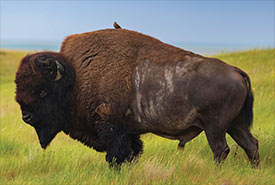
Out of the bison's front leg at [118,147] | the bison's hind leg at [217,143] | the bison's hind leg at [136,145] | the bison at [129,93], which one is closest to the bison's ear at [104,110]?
the bison at [129,93]

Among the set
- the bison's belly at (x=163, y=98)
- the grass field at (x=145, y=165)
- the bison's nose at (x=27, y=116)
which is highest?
the bison's belly at (x=163, y=98)

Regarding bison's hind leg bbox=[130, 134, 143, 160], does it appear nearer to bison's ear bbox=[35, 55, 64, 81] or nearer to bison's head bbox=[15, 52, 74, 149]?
bison's head bbox=[15, 52, 74, 149]

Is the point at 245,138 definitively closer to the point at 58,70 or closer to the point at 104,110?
the point at 104,110

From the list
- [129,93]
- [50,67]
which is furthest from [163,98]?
[50,67]

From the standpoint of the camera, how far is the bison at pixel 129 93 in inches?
162

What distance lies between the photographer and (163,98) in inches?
164

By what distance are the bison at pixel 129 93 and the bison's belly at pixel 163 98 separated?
1 cm

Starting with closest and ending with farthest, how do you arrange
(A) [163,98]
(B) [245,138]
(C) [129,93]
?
(A) [163,98] → (C) [129,93] → (B) [245,138]

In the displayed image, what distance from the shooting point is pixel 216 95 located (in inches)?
159

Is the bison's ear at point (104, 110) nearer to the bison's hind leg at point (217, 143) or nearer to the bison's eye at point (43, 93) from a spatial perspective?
the bison's eye at point (43, 93)

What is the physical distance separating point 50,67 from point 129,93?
103 centimetres

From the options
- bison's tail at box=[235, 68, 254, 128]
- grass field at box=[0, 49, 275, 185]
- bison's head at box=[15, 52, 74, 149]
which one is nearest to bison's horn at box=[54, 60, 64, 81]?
bison's head at box=[15, 52, 74, 149]

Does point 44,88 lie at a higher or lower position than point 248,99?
lower

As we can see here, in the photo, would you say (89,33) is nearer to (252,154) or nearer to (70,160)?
(70,160)
